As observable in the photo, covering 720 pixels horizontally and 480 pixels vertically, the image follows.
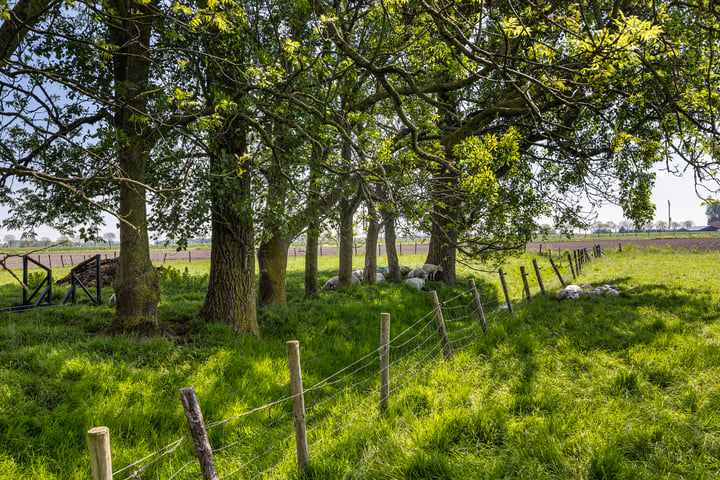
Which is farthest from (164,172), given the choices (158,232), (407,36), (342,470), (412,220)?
(342,470)

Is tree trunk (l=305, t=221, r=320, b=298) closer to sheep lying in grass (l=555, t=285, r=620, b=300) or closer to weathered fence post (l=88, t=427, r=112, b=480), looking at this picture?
sheep lying in grass (l=555, t=285, r=620, b=300)

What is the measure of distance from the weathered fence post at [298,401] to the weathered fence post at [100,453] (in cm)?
162

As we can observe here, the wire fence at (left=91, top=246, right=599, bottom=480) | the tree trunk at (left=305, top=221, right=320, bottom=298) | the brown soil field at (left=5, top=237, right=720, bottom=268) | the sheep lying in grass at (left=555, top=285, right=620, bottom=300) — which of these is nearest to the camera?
the wire fence at (left=91, top=246, right=599, bottom=480)

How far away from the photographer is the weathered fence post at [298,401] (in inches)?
137

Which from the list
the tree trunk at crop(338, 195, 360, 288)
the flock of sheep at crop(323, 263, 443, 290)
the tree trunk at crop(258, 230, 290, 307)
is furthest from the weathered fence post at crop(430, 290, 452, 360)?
the flock of sheep at crop(323, 263, 443, 290)

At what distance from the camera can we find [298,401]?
3.48m

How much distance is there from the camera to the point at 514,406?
4.68 metres

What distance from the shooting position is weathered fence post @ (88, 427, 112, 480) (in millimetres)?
1917

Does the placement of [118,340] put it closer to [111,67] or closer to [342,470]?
[342,470]

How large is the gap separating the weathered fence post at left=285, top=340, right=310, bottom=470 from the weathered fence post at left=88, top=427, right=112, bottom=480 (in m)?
1.62

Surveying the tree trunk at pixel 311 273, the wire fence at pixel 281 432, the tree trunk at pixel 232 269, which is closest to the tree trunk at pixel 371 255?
the tree trunk at pixel 311 273

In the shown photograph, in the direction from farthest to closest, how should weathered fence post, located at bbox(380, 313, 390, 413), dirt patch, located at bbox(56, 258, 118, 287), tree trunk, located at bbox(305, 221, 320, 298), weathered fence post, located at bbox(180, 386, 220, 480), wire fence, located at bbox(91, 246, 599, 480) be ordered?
1. dirt patch, located at bbox(56, 258, 118, 287)
2. tree trunk, located at bbox(305, 221, 320, 298)
3. weathered fence post, located at bbox(380, 313, 390, 413)
4. wire fence, located at bbox(91, 246, 599, 480)
5. weathered fence post, located at bbox(180, 386, 220, 480)

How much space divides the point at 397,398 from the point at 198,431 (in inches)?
123

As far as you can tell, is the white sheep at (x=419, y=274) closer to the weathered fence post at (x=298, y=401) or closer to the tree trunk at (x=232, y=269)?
the tree trunk at (x=232, y=269)
